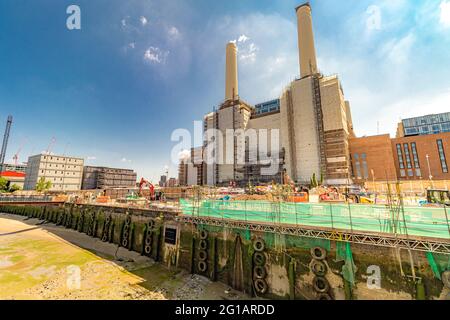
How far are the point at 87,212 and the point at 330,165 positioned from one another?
224 feet

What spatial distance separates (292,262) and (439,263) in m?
6.05

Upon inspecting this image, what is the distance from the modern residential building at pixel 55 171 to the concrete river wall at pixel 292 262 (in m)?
113

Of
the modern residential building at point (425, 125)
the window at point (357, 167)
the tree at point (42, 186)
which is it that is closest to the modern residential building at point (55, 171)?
the tree at point (42, 186)

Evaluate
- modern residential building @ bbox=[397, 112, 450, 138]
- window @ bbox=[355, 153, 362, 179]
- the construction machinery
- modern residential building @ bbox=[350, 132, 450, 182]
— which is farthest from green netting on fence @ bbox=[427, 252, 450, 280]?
modern residential building @ bbox=[397, 112, 450, 138]

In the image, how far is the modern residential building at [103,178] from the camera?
11740 cm

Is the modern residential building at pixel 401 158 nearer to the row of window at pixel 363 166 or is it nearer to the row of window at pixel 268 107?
the row of window at pixel 363 166

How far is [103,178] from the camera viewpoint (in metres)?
121

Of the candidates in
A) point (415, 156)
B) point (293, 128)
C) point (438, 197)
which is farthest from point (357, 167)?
point (438, 197)

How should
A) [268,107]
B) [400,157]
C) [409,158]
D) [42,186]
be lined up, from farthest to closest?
[268,107]
[42,186]
[400,157]
[409,158]

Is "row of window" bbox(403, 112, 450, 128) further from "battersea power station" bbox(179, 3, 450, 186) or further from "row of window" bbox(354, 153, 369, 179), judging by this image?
"row of window" bbox(354, 153, 369, 179)

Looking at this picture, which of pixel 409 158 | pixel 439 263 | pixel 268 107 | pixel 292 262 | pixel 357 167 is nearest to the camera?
pixel 439 263

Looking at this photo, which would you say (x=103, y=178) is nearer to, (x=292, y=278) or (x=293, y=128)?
(x=293, y=128)
